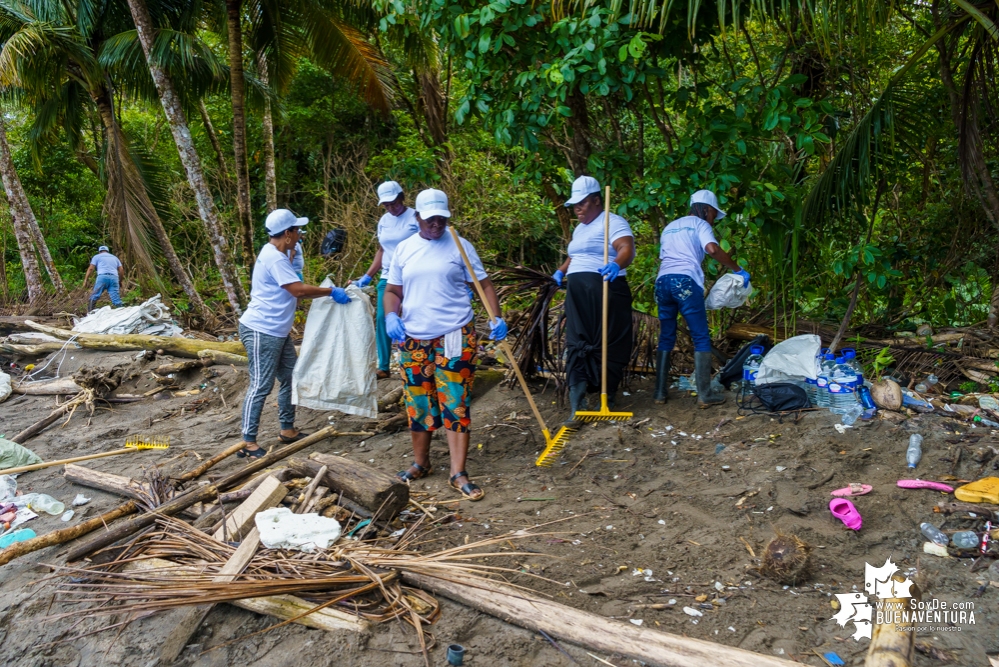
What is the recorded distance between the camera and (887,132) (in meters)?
5.36

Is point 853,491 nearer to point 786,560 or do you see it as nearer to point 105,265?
point 786,560

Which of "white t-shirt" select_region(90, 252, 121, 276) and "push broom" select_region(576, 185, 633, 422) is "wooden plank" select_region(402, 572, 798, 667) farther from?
"white t-shirt" select_region(90, 252, 121, 276)

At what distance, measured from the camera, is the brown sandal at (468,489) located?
434 centimetres

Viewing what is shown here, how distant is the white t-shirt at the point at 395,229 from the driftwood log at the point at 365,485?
2.04 m


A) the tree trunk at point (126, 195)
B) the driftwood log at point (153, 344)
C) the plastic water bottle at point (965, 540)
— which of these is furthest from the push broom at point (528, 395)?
the tree trunk at point (126, 195)

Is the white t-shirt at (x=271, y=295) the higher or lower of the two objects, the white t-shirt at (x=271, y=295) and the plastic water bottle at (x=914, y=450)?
the higher

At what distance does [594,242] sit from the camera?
530 cm

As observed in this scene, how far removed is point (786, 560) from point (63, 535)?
12.2 feet

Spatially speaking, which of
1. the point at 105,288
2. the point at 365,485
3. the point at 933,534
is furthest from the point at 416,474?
the point at 105,288

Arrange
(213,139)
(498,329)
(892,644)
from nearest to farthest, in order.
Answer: (892,644) < (498,329) < (213,139)

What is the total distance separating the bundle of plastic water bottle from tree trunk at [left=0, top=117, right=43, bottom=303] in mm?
12526

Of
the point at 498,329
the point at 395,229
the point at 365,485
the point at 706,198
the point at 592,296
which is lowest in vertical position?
the point at 365,485

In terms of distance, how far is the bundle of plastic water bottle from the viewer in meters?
5.07

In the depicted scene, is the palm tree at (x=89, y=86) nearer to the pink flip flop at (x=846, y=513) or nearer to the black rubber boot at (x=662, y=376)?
the black rubber boot at (x=662, y=376)
